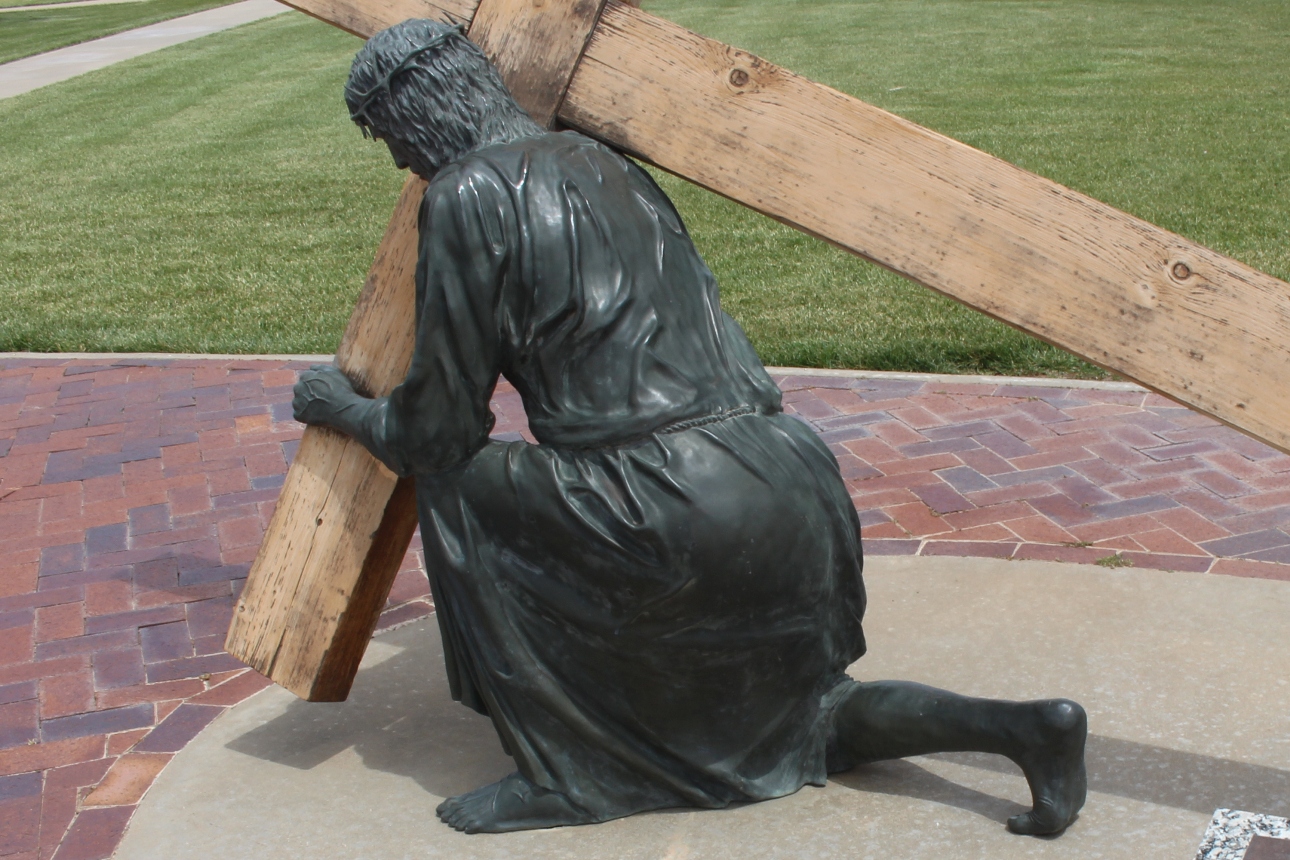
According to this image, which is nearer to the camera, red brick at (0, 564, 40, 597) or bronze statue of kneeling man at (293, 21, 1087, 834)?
bronze statue of kneeling man at (293, 21, 1087, 834)

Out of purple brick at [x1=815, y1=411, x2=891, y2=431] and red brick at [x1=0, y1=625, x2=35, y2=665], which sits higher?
purple brick at [x1=815, y1=411, x2=891, y2=431]

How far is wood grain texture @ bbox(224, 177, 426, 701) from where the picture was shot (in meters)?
3.19

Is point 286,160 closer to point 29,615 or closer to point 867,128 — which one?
point 29,615

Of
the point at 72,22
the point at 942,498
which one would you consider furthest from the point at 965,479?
the point at 72,22

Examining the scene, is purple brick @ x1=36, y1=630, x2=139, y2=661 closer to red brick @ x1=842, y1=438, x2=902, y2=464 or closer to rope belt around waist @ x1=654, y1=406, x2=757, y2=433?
rope belt around waist @ x1=654, y1=406, x2=757, y2=433

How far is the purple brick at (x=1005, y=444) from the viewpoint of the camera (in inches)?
211

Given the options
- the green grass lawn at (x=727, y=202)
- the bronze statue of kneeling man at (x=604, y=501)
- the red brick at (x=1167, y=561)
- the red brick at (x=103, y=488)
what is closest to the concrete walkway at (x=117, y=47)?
the green grass lawn at (x=727, y=202)

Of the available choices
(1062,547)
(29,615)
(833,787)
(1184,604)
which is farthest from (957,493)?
(29,615)

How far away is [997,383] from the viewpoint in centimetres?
609

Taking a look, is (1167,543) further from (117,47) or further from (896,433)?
(117,47)

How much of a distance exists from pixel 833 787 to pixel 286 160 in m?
10.4

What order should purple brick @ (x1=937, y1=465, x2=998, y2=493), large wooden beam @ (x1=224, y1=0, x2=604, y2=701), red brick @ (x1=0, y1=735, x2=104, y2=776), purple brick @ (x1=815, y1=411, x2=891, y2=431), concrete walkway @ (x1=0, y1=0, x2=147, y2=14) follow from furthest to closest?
concrete walkway @ (x1=0, y1=0, x2=147, y2=14) < purple brick @ (x1=815, y1=411, x2=891, y2=431) < purple brick @ (x1=937, y1=465, x2=998, y2=493) < red brick @ (x1=0, y1=735, x2=104, y2=776) < large wooden beam @ (x1=224, y1=0, x2=604, y2=701)

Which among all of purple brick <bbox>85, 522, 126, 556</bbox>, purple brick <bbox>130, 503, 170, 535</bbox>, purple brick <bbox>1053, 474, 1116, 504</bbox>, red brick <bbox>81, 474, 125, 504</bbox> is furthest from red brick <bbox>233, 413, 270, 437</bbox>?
purple brick <bbox>1053, 474, 1116, 504</bbox>

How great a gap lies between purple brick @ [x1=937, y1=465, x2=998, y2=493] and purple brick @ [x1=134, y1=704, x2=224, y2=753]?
2.58 meters
